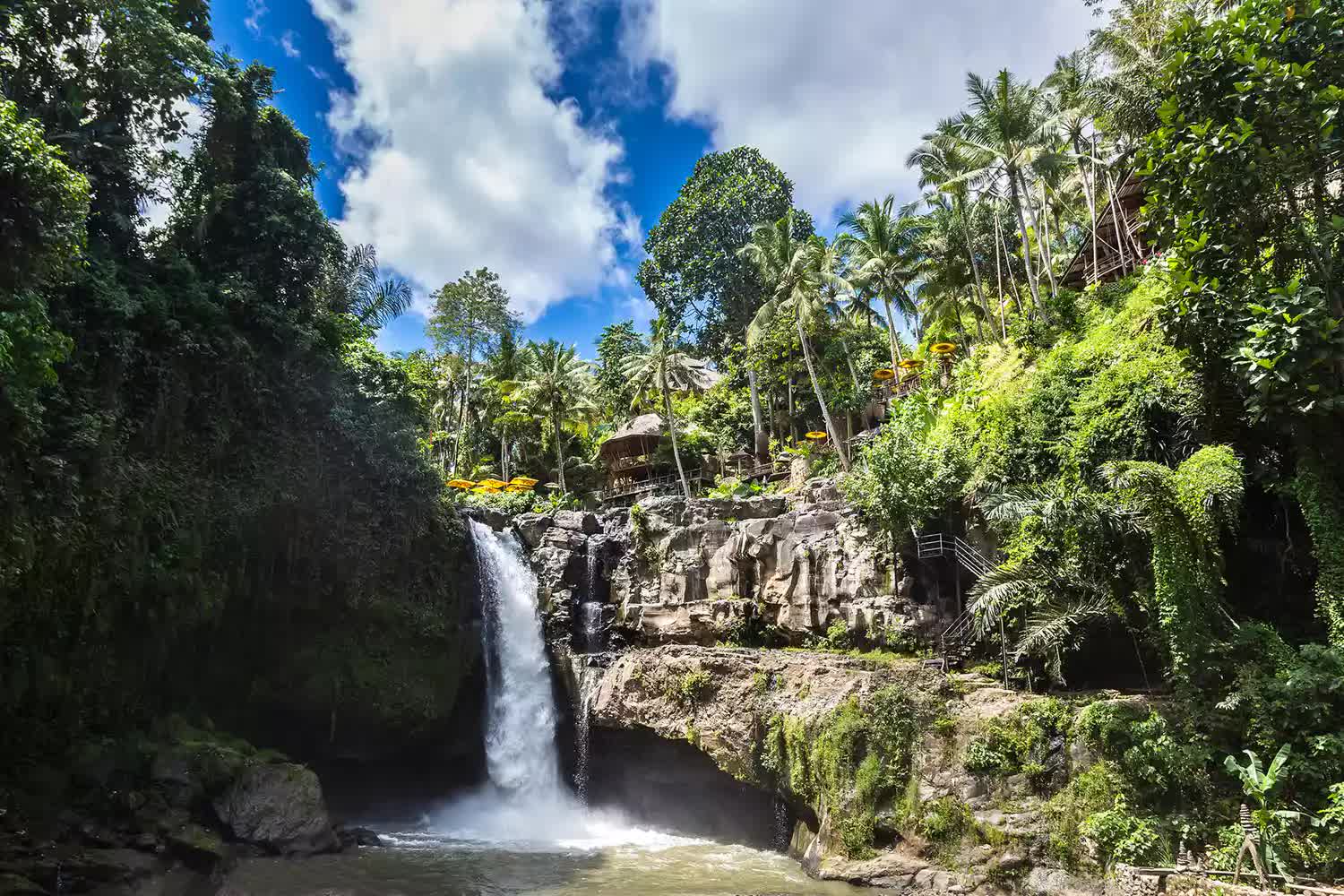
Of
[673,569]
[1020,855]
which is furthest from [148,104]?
[1020,855]

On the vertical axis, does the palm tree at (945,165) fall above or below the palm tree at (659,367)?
above

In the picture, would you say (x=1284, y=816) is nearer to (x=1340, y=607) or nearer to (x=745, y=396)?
(x=1340, y=607)

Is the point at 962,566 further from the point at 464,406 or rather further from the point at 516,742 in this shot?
the point at 464,406

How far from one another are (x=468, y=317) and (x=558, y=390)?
12080 millimetres

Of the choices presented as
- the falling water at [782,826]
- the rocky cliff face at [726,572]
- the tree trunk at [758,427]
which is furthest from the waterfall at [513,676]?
the tree trunk at [758,427]

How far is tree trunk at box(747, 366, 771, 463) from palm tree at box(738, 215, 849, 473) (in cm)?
545

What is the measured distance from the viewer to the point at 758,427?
4081 cm

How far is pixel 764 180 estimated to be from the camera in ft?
155

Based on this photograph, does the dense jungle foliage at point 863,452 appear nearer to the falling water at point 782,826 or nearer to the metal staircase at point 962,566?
the metal staircase at point 962,566

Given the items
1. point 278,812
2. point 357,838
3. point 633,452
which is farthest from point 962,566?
point 633,452

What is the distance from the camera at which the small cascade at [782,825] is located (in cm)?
1836

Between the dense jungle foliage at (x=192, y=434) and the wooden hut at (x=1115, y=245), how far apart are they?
80.0 ft

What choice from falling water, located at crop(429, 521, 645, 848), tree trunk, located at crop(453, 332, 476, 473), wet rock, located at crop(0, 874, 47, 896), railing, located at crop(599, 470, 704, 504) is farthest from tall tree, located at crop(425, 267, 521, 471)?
wet rock, located at crop(0, 874, 47, 896)

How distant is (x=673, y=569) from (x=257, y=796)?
13106 millimetres
